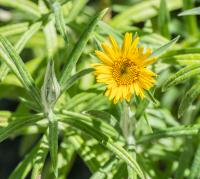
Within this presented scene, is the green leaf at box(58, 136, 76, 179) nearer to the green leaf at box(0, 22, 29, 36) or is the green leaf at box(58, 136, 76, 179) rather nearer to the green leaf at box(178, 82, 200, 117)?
the green leaf at box(0, 22, 29, 36)

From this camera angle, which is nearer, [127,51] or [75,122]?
[127,51]

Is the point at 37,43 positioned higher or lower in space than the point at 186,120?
higher

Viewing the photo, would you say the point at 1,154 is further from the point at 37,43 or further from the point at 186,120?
the point at 186,120

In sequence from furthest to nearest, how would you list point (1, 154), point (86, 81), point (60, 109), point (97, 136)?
point (1, 154) → point (86, 81) → point (60, 109) → point (97, 136)

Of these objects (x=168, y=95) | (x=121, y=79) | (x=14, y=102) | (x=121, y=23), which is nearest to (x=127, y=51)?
(x=121, y=79)

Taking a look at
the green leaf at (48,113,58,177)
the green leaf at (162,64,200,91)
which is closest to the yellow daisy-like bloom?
the green leaf at (162,64,200,91)

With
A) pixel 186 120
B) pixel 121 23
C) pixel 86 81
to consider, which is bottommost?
pixel 186 120

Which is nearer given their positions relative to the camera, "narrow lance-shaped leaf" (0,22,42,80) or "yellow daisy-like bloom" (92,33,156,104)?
"yellow daisy-like bloom" (92,33,156,104)
